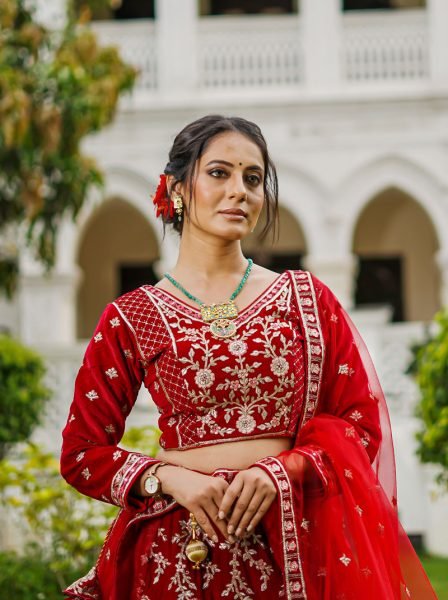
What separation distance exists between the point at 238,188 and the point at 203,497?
2.11 ft

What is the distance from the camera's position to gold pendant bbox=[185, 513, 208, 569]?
2.25m

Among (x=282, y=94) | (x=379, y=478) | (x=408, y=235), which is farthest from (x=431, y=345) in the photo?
(x=408, y=235)

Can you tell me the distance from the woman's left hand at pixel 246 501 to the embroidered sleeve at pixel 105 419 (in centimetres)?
22

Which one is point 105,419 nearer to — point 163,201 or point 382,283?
point 163,201

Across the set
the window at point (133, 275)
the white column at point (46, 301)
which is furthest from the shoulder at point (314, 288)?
the window at point (133, 275)

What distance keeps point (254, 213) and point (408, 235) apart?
520 inches

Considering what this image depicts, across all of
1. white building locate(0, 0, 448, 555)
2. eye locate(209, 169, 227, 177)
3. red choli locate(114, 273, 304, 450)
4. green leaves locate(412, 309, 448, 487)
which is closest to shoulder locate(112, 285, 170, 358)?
red choli locate(114, 273, 304, 450)

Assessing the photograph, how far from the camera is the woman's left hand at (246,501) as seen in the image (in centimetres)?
218

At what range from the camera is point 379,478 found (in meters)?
2.39

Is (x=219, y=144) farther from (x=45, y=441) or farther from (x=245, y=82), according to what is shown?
(x=245, y=82)

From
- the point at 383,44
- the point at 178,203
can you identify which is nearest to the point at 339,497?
the point at 178,203

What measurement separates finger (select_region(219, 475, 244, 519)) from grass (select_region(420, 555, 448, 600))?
3887mm

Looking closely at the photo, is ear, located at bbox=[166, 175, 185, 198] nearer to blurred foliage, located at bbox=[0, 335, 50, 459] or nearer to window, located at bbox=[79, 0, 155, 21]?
blurred foliage, located at bbox=[0, 335, 50, 459]

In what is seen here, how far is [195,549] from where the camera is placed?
225 cm
